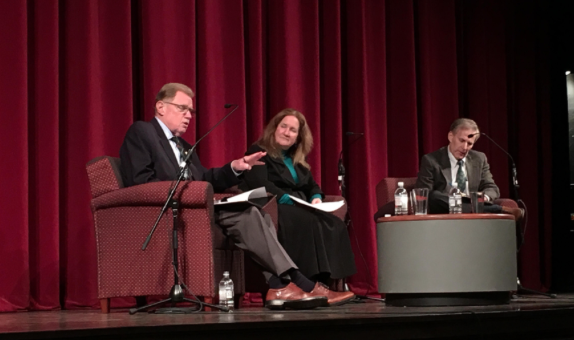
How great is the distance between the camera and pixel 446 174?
4.75 meters

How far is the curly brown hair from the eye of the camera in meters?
4.30

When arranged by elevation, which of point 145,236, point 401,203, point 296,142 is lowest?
point 145,236

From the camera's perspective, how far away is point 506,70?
20.0 ft

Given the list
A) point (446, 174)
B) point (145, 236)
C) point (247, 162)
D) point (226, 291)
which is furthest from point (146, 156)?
point (446, 174)

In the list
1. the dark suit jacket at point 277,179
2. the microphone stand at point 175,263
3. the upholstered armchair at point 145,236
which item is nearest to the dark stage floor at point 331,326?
the microphone stand at point 175,263

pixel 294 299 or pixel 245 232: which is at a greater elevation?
pixel 245 232

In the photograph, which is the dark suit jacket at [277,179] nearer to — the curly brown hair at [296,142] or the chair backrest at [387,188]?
the curly brown hair at [296,142]

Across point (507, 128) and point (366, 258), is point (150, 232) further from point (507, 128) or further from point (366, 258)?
point (507, 128)

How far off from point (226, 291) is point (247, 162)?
657 millimetres

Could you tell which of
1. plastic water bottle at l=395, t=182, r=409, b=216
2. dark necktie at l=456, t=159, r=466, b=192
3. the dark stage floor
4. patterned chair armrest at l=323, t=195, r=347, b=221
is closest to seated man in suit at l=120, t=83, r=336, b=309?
the dark stage floor

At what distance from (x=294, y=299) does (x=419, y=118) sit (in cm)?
292

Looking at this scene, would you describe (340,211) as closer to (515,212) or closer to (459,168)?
(459,168)

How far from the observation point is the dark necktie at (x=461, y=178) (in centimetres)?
474

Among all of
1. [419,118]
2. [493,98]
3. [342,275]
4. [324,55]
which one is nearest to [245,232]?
[342,275]
